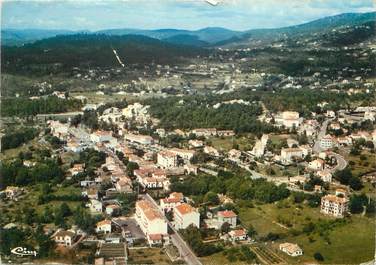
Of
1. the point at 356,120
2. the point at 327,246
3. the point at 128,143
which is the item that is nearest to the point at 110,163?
the point at 128,143

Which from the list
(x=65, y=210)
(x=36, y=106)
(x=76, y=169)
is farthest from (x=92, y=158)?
(x=36, y=106)

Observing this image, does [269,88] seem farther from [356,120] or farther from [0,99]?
[0,99]

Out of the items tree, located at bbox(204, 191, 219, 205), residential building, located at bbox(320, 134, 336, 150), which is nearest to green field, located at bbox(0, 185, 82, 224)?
tree, located at bbox(204, 191, 219, 205)

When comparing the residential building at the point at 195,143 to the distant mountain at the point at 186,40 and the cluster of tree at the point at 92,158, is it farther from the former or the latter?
the distant mountain at the point at 186,40

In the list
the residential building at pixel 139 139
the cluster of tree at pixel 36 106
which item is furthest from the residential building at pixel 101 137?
the cluster of tree at pixel 36 106

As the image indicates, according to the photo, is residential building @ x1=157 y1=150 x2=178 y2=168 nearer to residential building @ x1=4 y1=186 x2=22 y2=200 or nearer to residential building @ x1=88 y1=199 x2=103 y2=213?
residential building @ x1=88 y1=199 x2=103 y2=213

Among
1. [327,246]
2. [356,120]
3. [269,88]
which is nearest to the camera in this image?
[327,246]
